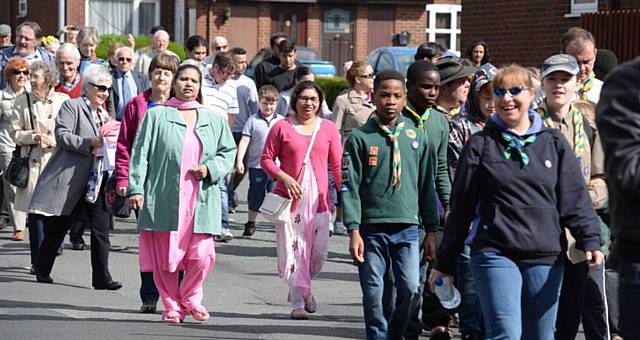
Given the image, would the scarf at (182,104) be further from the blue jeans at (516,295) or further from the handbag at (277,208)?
the blue jeans at (516,295)

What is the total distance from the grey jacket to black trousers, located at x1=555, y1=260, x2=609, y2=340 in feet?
16.3

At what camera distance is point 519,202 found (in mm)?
6406

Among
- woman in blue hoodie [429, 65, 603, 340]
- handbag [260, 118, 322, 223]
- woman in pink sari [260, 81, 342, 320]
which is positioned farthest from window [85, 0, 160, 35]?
woman in blue hoodie [429, 65, 603, 340]

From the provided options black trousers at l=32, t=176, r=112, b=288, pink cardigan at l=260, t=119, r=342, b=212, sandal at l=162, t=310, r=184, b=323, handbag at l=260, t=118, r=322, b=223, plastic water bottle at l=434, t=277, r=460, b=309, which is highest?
pink cardigan at l=260, t=119, r=342, b=212

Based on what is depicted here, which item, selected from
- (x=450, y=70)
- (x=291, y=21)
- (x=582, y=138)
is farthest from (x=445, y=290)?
(x=291, y=21)

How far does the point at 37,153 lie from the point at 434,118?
576 cm

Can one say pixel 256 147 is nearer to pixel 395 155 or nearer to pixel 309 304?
pixel 309 304

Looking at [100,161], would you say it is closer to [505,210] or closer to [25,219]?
[25,219]

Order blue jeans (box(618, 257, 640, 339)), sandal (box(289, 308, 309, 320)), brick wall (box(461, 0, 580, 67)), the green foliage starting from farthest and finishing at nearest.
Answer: the green foliage
brick wall (box(461, 0, 580, 67))
sandal (box(289, 308, 309, 320))
blue jeans (box(618, 257, 640, 339))

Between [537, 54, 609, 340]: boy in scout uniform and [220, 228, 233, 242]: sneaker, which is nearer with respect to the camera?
[537, 54, 609, 340]: boy in scout uniform

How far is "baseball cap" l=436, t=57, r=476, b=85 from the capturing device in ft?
29.5

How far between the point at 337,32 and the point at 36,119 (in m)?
34.1

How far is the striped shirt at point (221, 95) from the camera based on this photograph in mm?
15047

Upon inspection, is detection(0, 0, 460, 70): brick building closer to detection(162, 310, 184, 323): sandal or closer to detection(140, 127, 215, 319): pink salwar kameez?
detection(140, 127, 215, 319): pink salwar kameez
